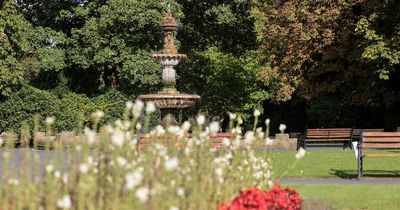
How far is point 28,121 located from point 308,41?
51.7 feet

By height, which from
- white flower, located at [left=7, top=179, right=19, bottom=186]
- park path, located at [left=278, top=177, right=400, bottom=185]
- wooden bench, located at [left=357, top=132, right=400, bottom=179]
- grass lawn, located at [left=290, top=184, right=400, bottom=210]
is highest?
wooden bench, located at [left=357, top=132, right=400, bottom=179]

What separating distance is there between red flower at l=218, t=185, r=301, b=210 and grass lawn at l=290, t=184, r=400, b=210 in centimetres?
308

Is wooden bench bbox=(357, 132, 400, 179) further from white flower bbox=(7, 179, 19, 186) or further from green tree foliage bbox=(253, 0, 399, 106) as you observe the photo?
green tree foliage bbox=(253, 0, 399, 106)

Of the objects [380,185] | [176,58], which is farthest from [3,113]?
[380,185]

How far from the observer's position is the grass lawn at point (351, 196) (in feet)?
32.9

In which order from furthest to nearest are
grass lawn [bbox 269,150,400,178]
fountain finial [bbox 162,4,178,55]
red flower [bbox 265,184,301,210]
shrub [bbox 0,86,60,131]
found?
shrub [bbox 0,86,60,131] → fountain finial [bbox 162,4,178,55] → grass lawn [bbox 269,150,400,178] → red flower [bbox 265,184,301,210]

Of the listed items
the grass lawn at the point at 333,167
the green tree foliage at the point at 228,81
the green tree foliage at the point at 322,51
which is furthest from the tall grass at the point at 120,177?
the green tree foliage at the point at 228,81

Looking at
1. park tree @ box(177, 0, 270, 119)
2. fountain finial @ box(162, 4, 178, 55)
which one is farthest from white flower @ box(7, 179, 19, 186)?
park tree @ box(177, 0, 270, 119)

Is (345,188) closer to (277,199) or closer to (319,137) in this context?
(277,199)

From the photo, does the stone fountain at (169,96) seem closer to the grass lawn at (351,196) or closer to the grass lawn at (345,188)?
the grass lawn at (345,188)

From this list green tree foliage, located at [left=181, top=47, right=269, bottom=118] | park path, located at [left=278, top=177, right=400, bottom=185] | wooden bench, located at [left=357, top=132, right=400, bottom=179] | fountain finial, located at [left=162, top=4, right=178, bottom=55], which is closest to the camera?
park path, located at [left=278, top=177, right=400, bottom=185]

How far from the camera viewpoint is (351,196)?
11.2 metres

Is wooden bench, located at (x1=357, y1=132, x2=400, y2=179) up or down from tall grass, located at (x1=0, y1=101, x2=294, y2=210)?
up

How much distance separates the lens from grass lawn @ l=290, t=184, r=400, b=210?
10038 mm
